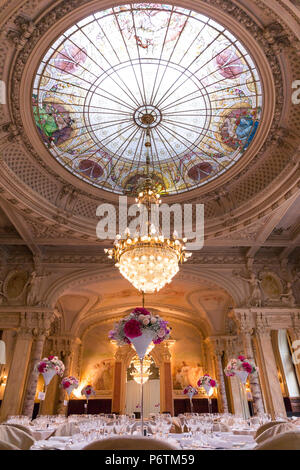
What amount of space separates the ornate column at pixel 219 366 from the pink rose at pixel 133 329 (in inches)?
498

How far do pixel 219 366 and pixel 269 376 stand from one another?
622cm

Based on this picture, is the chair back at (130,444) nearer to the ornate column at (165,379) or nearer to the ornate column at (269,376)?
the ornate column at (269,376)

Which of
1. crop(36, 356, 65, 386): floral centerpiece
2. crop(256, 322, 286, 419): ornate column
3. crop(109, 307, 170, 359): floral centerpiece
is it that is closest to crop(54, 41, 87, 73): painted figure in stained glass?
crop(109, 307, 170, 359): floral centerpiece

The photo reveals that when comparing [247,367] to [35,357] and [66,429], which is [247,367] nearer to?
[66,429]

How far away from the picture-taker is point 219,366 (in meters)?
14.9

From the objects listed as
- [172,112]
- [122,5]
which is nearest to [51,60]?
[122,5]

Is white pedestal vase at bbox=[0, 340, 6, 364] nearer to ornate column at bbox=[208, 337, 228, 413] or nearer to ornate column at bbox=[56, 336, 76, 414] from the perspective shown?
ornate column at bbox=[56, 336, 76, 414]

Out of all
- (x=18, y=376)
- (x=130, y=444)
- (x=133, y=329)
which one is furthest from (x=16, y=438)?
(x=18, y=376)

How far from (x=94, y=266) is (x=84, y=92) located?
6142mm

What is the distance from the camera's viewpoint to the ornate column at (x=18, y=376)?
8.55 m

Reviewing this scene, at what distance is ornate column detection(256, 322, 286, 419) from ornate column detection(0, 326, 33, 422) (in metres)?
7.59

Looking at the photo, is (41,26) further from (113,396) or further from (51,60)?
(113,396)

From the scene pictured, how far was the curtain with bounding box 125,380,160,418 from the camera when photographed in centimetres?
1716

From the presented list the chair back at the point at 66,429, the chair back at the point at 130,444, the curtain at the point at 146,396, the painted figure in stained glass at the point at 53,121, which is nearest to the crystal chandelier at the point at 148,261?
the chair back at the point at 66,429
